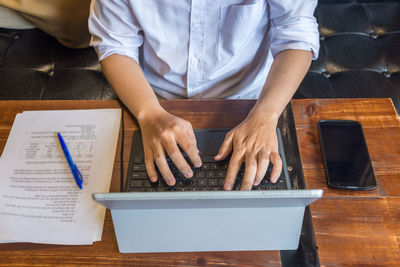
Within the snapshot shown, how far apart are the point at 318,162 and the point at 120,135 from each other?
35 cm

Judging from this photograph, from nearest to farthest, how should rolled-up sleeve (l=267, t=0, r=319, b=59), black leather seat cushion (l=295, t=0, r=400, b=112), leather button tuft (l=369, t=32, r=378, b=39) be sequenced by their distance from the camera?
rolled-up sleeve (l=267, t=0, r=319, b=59) < black leather seat cushion (l=295, t=0, r=400, b=112) < leather button tuft (l=369, t=32, r=378, b=39)

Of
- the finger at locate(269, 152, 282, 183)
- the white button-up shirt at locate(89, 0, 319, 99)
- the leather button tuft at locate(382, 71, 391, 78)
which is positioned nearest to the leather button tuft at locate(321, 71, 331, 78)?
the leather button tuft at locate(382, 71, 391, 78)

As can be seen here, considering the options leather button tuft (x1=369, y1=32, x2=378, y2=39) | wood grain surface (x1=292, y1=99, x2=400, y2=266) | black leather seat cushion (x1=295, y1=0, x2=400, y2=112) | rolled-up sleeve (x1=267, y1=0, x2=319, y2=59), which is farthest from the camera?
leather button tuft (x1=369, y1=32, x2=378, y2=39)

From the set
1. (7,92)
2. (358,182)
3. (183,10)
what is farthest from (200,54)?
(7,92)

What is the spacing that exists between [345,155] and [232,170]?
21 cm

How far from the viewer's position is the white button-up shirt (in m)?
0.62

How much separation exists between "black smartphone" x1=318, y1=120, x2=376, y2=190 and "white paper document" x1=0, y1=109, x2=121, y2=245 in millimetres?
368

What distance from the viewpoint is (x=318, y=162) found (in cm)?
55

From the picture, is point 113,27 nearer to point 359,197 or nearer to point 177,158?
point 177,158

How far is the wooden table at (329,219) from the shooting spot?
45cm

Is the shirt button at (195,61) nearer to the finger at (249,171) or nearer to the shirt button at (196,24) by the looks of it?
the shirt button at (196,24)

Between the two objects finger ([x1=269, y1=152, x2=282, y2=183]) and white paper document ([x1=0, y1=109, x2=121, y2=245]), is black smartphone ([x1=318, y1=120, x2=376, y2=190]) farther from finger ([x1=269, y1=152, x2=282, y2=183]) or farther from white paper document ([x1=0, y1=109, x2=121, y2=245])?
white paper document ([x1=0, y1=109, x2=121, y2=245])

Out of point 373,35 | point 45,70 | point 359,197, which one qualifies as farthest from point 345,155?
point 45,70

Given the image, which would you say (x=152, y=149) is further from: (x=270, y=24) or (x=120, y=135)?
(x=270, y=24)
